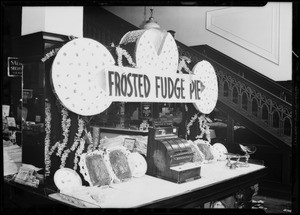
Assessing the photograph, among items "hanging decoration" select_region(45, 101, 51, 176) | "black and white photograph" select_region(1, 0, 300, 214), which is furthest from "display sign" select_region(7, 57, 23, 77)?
"hanging decoration" select_region(45, 101, 51, 176)

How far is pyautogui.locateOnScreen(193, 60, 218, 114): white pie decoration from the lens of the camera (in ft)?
13.5

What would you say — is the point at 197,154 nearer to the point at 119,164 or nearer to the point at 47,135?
the point at 119,164

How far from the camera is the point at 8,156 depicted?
3398 millimetres

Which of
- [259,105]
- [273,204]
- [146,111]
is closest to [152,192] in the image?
[273,204]

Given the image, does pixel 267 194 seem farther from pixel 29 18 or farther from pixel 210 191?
pixel 29 18

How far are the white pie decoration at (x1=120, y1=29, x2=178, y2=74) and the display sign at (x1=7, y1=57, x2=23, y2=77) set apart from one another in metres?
1.11

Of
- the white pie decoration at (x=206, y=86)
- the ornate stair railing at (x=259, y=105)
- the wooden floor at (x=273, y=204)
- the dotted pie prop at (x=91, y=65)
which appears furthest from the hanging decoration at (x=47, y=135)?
the ornate stair railing at (x=259, y=105)

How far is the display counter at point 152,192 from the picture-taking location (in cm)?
243

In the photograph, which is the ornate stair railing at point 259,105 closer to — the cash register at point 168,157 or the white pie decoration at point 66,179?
the cash register at point 168,157

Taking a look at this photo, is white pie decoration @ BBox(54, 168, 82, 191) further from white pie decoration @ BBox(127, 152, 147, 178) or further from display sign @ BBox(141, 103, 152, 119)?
display sign @ BBox(141, 103, 152, 119)

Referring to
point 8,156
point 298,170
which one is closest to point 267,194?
point 298,170

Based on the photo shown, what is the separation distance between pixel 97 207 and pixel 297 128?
83.3 inches

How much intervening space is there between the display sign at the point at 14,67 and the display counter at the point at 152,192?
1081 mm

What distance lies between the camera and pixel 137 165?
3.14 metres
